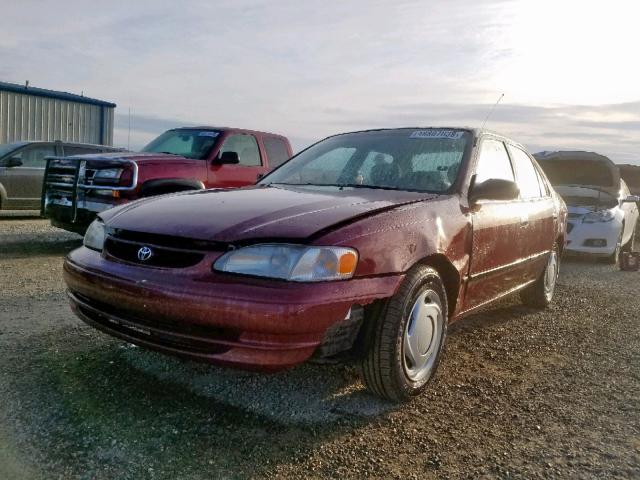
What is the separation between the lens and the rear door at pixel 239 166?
292 inches

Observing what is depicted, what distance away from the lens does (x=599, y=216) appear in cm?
868

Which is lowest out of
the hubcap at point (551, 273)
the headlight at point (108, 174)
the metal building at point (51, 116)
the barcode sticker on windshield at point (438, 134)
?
the hubcap at point (551, 273)

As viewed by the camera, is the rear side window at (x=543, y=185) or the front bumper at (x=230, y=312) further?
the rear side window at (x=543, y=185)

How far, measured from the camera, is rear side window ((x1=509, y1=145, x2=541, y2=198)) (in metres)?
4.58

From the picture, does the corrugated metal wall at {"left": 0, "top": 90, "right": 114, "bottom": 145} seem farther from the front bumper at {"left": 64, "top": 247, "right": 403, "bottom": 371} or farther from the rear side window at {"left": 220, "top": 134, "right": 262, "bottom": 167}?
the front bumper at {"left": 64, "top": 247, "right": 403, "bottom": 371}

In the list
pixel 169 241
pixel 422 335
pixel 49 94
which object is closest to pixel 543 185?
pixel 422 335

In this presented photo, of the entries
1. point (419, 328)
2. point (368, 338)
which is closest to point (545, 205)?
point (419, 328)

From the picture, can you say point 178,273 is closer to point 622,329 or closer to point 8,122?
point 622,329

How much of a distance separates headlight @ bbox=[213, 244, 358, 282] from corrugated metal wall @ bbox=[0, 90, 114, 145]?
66.7ft

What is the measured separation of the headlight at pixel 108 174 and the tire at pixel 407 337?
4638 mm

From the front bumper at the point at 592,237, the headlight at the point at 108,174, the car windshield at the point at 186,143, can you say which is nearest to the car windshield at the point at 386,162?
the headlight at the point at 108,174

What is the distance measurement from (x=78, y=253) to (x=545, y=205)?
376 cm

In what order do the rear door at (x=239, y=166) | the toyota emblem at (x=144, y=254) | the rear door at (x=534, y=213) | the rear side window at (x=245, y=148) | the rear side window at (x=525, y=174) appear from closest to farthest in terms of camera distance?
the toyota emblem at (x=144, y=254) < the rear door at (x=534, y=213) < the rear side window at (x=525, y=174) < the rear door at (x=239, y=166) < the rear side window at (x=245, y=148)

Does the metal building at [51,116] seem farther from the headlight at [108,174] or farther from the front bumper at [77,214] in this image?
the headlight at [108,174]
